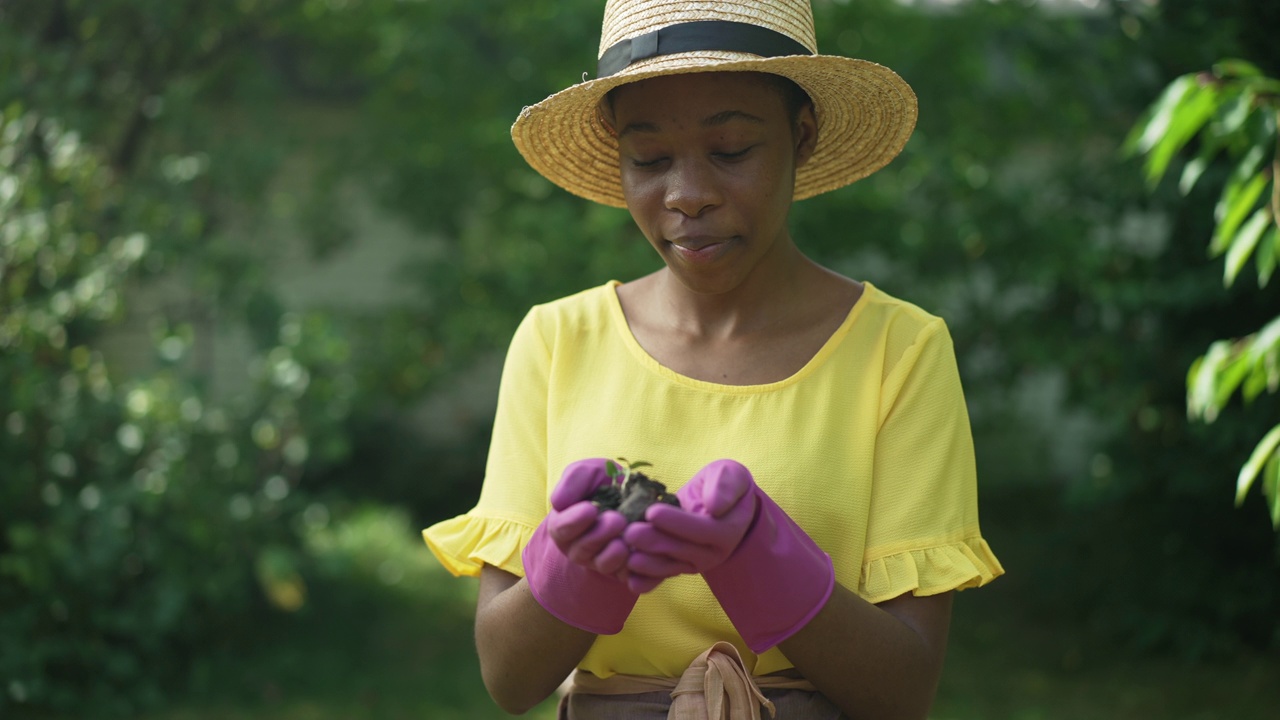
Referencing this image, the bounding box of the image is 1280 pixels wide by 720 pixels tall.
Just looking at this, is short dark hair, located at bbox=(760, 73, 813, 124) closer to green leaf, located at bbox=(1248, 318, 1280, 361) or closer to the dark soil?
the dark soil

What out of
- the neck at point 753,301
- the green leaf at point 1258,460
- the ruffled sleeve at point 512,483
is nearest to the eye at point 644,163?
the neck at point 753,301

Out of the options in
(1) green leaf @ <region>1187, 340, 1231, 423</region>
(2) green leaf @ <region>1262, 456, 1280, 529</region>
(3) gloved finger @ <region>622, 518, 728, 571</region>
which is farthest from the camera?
(1) green leaf @ <region>1187, 340, 1231, 423</region>

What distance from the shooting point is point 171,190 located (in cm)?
536

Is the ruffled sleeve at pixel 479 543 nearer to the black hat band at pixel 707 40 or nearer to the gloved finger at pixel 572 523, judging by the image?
the gloved finger at pixel 572 523

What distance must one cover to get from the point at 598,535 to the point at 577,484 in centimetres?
8

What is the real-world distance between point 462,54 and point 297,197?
4.59 feet

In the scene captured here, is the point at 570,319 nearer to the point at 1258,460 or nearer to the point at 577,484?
the point at 577,484

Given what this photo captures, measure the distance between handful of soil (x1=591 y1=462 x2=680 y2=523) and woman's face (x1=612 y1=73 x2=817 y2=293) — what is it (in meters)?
0.40

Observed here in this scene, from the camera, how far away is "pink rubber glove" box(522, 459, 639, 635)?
55.7 inches

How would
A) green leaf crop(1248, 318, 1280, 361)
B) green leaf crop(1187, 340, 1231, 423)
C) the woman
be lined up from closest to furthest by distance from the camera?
the woman → green leaf crop(1248, 318, 1280, 361) → green leaf crop(1187, 340, 1231, 423)

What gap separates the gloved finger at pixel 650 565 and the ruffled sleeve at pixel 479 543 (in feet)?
1.34

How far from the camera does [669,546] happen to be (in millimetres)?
1410

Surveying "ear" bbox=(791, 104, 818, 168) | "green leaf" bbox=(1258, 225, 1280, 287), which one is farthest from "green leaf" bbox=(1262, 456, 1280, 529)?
"ear" bbox=(791, 104, 818, 168)

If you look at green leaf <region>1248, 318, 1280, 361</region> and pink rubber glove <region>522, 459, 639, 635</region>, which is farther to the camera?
green leaf <region>1248, 318, 1280, 361</region>
